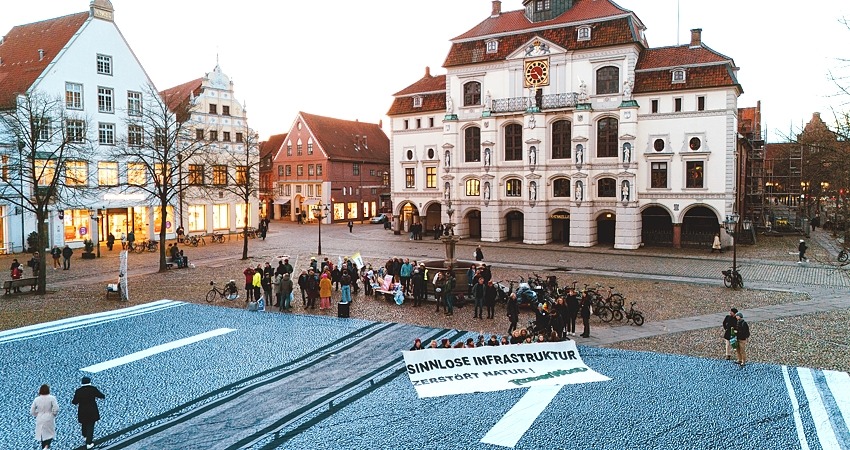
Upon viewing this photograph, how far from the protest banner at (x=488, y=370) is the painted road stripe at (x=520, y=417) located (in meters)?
0.50

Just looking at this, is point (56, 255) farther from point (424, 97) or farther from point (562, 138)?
point (562, 138)

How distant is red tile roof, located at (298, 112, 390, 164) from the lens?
71.0 meters

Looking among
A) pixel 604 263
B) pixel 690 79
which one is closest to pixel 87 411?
pixel 604 263

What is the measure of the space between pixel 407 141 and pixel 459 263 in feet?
94.3

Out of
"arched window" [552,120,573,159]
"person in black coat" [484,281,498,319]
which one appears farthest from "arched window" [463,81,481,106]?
Answer: "person in black coat" [484,281,498,319]

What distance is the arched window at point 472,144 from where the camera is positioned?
159 ft

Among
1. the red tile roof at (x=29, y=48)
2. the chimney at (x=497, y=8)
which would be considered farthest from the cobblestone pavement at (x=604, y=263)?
the chimney at (x=497, y=8)

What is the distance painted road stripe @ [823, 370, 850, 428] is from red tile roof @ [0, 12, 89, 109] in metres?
46.5

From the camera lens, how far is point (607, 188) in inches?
1718

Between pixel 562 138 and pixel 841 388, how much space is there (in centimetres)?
3289

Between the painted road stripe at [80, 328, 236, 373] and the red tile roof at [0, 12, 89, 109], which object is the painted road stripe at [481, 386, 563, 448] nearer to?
the painted road stripe at [80, 328, 236, 373]

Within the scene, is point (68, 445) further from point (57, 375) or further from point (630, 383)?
point (630, 383)

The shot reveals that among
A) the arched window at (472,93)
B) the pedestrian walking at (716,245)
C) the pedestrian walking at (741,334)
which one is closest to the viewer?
the pedestrian walking at (741,334)

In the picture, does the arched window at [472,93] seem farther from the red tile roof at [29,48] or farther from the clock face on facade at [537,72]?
the red tile roof at [29,48]
